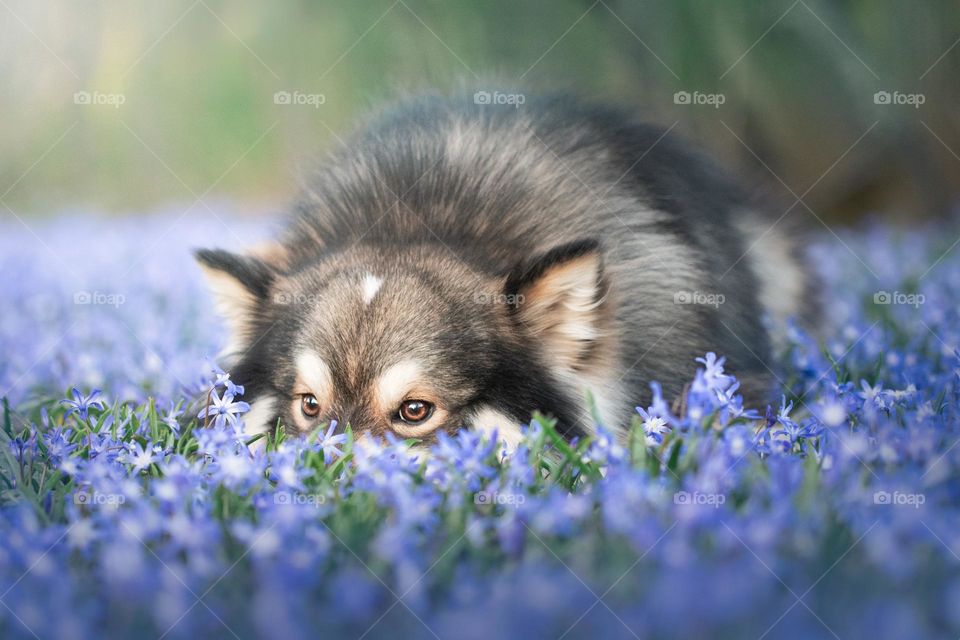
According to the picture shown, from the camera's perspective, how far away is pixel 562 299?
2826 mm

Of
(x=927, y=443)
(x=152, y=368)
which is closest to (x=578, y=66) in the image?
(x=152, y=368)

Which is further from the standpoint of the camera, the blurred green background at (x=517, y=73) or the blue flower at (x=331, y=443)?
the blurred green background at (x=517, y=73)

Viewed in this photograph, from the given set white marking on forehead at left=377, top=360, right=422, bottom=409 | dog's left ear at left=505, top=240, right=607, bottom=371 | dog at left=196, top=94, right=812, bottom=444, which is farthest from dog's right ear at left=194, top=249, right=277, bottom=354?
dog's left ear at left=505, top=240, right=607, bottom=371

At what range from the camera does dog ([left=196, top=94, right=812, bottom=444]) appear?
2.67 meters

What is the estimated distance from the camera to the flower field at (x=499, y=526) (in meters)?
1.64

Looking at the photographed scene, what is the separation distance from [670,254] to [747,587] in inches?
76.4

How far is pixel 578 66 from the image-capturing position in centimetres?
692

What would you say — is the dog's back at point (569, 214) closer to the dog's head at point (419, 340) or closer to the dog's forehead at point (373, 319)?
the dog's head at point (419, 340)

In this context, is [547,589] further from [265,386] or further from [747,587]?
[265,386]

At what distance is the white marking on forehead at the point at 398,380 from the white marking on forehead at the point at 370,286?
0.26 meters

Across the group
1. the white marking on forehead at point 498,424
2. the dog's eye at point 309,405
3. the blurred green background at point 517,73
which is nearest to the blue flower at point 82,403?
the dog's eye at point 309,405

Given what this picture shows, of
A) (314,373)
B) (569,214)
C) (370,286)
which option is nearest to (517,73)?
(569,214)

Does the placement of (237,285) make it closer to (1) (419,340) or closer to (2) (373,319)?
(2) (373,319)

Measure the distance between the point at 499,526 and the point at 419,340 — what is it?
809 mm
